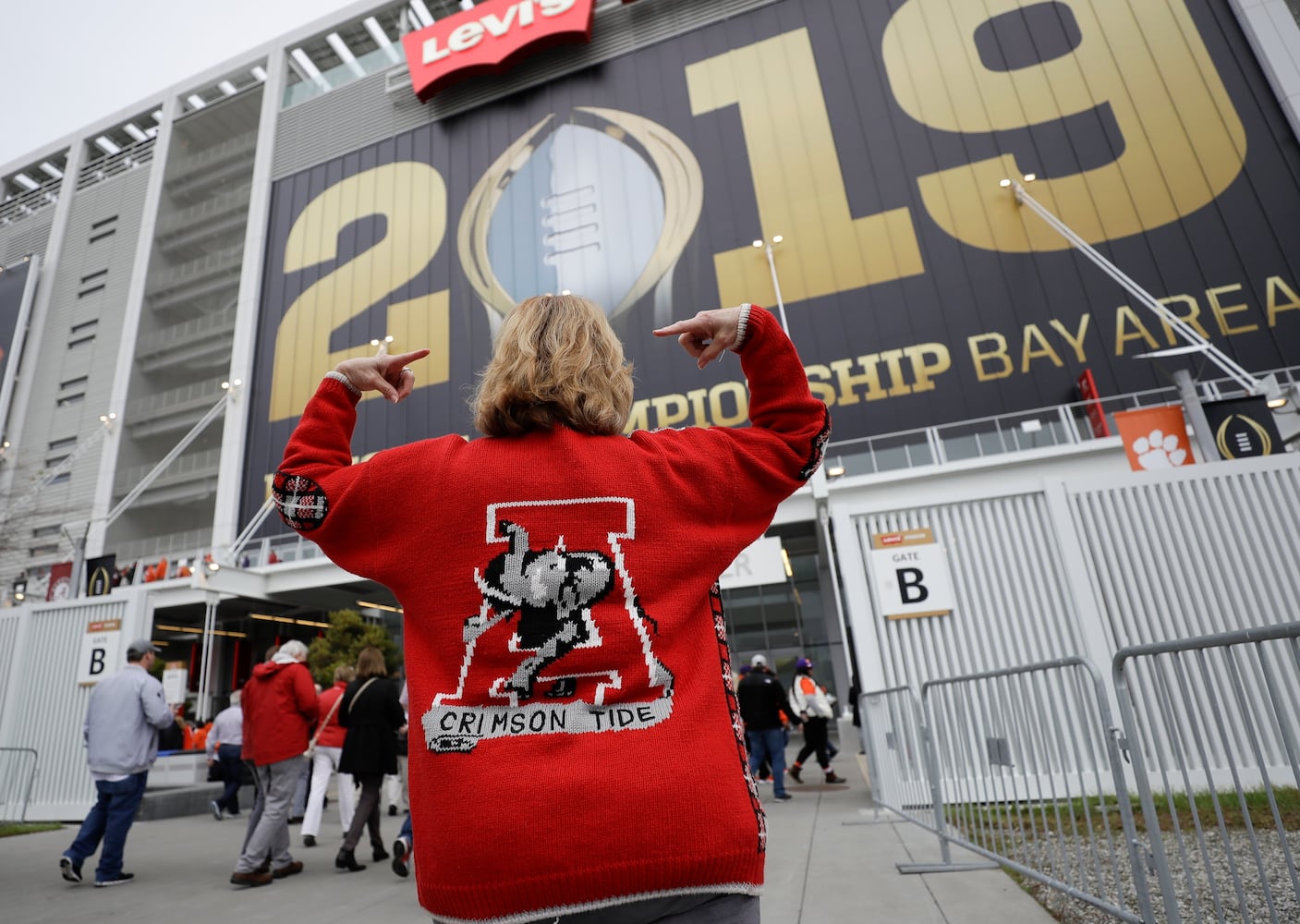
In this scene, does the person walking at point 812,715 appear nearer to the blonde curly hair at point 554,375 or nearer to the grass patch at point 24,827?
the blonde curly hair at point 554,375

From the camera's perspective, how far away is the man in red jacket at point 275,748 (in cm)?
560

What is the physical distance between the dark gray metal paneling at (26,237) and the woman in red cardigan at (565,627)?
47.5 m

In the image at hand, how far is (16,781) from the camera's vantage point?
1063 cm

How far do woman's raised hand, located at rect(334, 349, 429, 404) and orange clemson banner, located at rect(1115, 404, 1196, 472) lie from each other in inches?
481

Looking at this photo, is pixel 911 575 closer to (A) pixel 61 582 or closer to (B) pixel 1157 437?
(B) pixel 1157 437

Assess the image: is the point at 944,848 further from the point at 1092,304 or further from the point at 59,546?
the point at 59,546

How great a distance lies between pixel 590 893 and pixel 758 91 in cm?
2521

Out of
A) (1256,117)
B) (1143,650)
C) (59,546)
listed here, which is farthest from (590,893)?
(59,546)

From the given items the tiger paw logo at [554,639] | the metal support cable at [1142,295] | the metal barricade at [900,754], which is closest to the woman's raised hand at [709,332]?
the tiger paw logo at [554,639]

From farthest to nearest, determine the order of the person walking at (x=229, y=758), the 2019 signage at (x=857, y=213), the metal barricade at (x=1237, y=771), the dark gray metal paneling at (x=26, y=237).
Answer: the dark gray metal paneling at (x=26, y=237)
the 2019 signage at (x=857, y=213)
the person walking at (x=229, y=758)
the metal barricade at (x=1237, y=771)

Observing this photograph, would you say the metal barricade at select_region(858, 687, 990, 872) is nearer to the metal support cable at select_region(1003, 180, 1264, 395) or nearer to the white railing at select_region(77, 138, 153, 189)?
the metal support cable at select_region(1003, 180, 1264, 395)

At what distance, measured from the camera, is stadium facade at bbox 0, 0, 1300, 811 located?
36.1 feet

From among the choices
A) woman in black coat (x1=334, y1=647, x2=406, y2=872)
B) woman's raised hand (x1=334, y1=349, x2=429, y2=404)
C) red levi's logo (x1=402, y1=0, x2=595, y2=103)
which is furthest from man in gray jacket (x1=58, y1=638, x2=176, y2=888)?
red levi's logo (x1=402, y1=0, x2=595, y2=103)

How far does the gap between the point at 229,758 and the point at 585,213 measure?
60.9 feet
